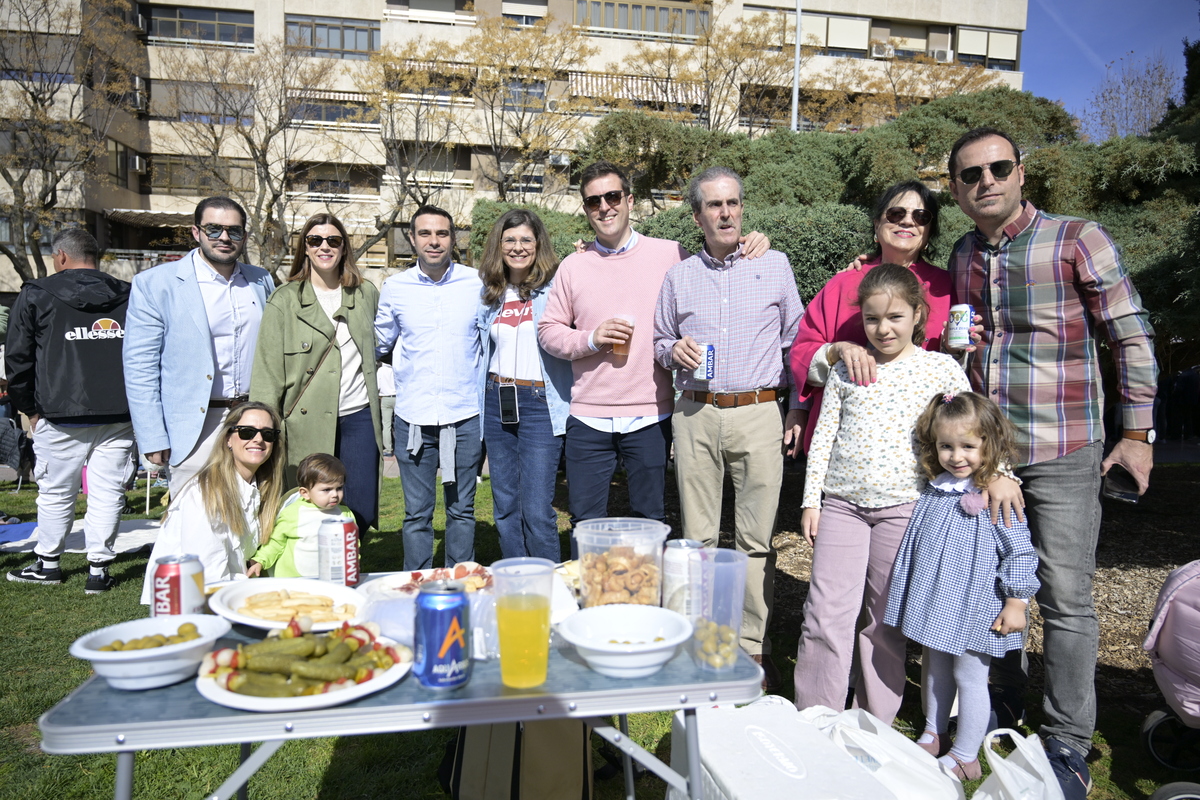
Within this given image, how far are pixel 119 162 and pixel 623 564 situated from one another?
3859 cm

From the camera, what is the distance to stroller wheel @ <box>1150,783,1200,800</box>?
248cm

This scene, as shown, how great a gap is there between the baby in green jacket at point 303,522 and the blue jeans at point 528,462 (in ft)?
3.46

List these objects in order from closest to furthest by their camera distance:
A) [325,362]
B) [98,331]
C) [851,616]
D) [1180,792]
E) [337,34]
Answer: [1180,792] → [851,616] → [325,362] → [98,331] → [337,34]

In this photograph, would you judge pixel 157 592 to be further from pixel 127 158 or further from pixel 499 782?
pixel 127 158

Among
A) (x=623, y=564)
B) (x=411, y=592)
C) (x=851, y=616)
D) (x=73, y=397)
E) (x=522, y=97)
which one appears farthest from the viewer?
(x=522, y=97)

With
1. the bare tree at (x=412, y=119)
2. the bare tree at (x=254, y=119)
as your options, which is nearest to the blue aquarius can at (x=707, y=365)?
the bare tree at (x=254, y=119)

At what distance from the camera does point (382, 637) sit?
2004mm

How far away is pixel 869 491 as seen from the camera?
3102mm

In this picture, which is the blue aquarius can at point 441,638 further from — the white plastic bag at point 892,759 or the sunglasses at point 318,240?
the sunglasses at point 318,240

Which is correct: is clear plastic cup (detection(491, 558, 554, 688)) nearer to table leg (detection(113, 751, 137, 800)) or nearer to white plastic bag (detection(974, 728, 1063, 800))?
table leg (detection(113, 751, 137, 800))

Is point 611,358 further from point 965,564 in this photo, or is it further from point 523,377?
point 965,564

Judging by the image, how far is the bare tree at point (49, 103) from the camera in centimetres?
2548

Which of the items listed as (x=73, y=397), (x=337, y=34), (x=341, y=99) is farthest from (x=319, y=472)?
(x=337, y=34)

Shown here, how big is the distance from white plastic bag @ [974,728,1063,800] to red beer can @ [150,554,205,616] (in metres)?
2.50
